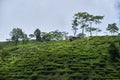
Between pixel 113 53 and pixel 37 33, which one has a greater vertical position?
pixel 37 33

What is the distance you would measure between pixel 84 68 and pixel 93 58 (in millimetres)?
8773

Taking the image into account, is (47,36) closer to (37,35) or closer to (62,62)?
(37,35)

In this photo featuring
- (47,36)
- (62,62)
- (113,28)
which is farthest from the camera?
(47,36)

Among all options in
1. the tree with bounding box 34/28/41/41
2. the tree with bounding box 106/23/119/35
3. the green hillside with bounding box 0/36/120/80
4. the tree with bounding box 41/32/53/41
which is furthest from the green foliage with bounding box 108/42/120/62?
the tree with bounding box 34/28/41/41

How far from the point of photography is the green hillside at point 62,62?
8350 centimetres

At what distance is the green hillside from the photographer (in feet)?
274

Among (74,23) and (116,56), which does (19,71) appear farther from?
(74,23)

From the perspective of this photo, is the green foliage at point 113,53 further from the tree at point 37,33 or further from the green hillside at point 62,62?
the tree at point 37,33

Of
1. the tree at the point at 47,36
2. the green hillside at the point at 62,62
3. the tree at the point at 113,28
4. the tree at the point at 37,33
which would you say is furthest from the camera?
the tree at the point at 37,33

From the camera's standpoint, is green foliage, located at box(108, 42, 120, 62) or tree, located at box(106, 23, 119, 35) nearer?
green foliage, located at box(108, 42, 120, 62)

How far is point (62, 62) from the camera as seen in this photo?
92.9 meters

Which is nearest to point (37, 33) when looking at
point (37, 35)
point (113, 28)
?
point (37, 35)

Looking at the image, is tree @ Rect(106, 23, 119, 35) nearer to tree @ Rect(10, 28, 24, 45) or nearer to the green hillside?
the green hillside

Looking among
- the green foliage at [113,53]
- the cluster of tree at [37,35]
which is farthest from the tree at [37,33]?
the green foliage at [113,53]
